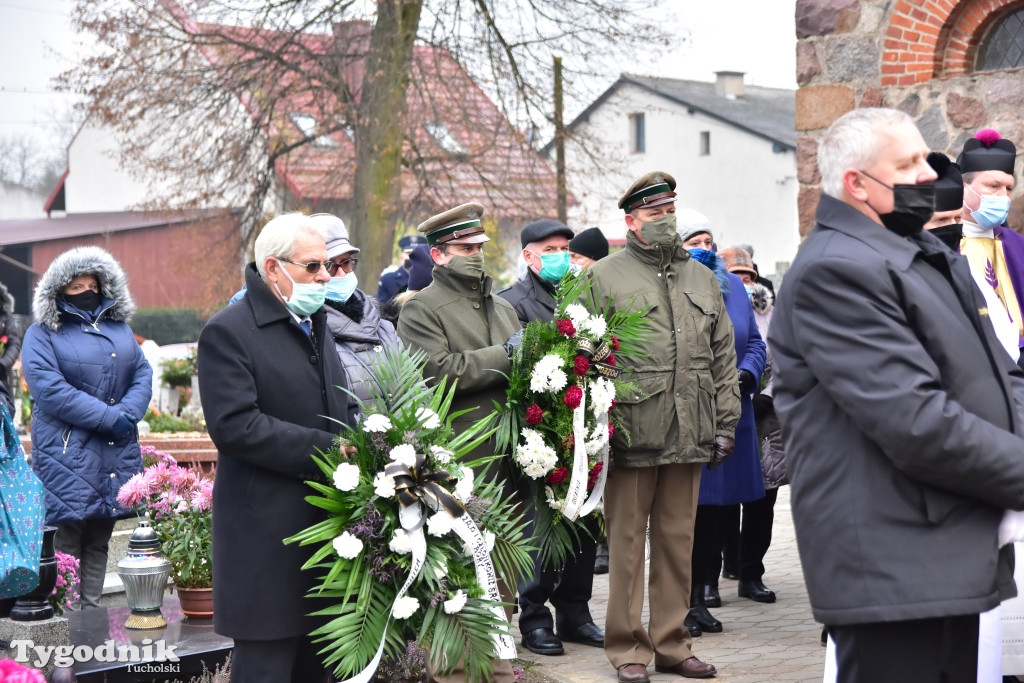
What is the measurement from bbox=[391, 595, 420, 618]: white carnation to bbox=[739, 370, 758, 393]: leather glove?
3112 mm

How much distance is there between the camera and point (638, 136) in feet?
149

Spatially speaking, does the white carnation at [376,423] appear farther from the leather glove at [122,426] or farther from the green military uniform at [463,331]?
the leather glove at [122,426]

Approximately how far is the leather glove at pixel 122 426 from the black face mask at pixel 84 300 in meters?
0.65

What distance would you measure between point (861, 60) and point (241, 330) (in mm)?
6218

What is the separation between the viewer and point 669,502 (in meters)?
5.81

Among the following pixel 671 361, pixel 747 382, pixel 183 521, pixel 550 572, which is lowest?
pixel 550 572

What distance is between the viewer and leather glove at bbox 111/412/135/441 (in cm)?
678

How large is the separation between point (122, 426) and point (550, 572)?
2.53m

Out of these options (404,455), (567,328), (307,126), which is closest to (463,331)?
(567,328)

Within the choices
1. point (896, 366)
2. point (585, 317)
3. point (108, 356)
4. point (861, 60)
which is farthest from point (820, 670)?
point (861, 60)

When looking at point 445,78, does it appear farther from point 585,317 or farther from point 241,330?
point 241,330

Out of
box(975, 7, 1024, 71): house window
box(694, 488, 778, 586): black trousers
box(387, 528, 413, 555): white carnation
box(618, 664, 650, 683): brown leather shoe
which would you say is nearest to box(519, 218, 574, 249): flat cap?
box(694, 488, 778, 586): black trousers

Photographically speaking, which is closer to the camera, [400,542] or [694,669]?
[400,542]

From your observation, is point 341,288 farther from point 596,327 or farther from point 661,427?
point 661,427
